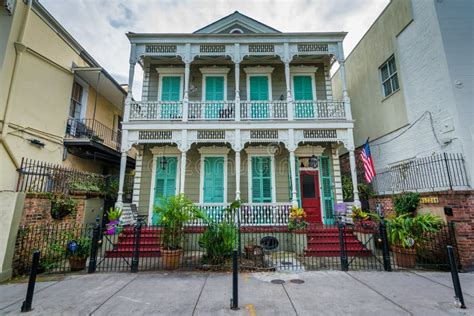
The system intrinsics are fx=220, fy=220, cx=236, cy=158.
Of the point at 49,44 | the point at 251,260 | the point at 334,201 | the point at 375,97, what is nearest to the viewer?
the point at 251,260

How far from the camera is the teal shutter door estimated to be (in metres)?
9.62

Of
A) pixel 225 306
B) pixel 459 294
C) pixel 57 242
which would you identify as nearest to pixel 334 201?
pixel 459 294

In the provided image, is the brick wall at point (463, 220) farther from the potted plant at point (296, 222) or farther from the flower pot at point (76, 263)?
the flower pot at point (76, 263)

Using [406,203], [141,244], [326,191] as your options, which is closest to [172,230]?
[141,244]

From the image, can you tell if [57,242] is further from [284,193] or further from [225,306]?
[284,193]

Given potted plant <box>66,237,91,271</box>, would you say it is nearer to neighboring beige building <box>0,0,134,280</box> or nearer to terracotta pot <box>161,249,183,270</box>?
neighboring beige building <box>0,0,134,280</box>

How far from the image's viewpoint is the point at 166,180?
998 cm

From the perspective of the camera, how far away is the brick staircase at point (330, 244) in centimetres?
714

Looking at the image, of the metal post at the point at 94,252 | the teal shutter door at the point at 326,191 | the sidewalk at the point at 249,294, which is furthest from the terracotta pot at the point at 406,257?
the metal post at the point at 94,252

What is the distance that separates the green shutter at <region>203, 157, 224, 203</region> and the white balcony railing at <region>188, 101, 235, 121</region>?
75.7 inches

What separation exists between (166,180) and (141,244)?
310cm

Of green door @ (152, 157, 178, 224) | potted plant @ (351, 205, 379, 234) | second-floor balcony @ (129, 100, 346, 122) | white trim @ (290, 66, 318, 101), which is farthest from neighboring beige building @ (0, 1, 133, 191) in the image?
potted plant @ (351, 205, 379, 234)

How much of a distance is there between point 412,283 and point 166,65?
1195 cm

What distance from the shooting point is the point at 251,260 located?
632 centimetres
